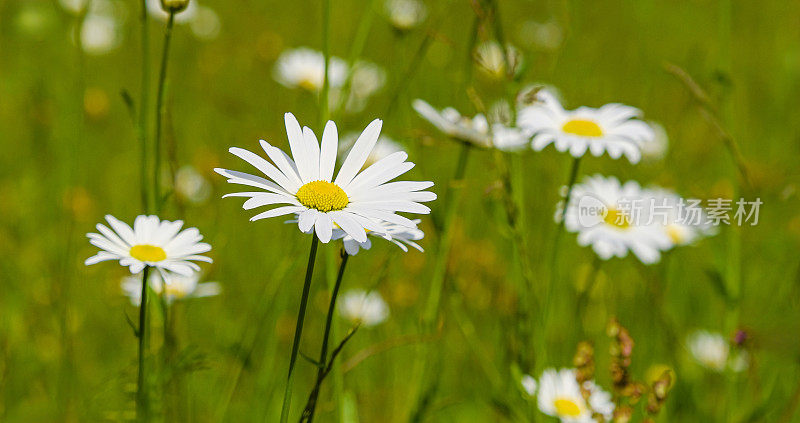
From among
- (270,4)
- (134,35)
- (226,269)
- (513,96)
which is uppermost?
(270,4)

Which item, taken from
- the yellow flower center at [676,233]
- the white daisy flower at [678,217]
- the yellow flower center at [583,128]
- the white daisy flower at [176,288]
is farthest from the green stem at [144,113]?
the yellow flower center at [676,233]

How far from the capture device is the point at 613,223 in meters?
1.67

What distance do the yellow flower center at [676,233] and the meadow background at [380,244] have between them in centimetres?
12

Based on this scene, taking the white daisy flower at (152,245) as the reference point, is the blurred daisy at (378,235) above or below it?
above

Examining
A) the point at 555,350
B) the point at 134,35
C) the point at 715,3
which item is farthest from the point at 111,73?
the point at 715,3

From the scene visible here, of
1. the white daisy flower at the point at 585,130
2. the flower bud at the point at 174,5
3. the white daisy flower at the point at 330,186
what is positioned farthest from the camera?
the white daisy flower at the point at 585,130

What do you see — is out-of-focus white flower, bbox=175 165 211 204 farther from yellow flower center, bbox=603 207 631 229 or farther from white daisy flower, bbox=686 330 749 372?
white daisy flower, bbox=686 330 749 372

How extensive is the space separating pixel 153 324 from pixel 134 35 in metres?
2.45

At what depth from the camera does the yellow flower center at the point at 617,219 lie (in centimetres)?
167

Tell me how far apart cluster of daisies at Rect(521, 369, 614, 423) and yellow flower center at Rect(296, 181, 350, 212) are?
51 centimetres

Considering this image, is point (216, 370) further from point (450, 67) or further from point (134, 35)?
point (134, 35)

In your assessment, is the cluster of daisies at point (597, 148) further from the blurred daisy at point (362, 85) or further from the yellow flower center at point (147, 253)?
the blurred daisy at point (362, 85)

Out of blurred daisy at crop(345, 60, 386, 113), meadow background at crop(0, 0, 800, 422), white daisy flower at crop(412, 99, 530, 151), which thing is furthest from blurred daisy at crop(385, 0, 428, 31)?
white daisy flower at crop(412, 99, 530, 151)

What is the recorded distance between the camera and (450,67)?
3.44m
